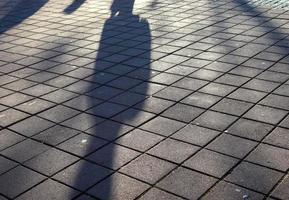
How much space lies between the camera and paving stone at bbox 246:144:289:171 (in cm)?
350

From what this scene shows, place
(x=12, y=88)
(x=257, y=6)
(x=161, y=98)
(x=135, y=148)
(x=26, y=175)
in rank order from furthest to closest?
(x=257, y=6) → (x=12, y=88) → (x=161, y=98) → (x=135, y=148) → (x=26, y=175)

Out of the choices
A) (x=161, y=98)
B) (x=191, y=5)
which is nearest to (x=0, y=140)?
(x=161, y=98)

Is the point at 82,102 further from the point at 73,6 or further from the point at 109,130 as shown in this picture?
the point at 73,6

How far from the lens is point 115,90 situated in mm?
5156

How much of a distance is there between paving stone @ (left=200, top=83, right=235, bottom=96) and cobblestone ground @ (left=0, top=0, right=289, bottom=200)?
0.08 ft

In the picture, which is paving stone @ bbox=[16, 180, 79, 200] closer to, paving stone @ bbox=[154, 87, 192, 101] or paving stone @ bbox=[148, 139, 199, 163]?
paving stone @ bbox=[148, 139, 199, 163]

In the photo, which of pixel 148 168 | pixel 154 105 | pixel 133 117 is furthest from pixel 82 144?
pixel 154 105

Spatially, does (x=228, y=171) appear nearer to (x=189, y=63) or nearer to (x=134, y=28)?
(x=189, y=63)

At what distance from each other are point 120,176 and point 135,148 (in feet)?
1.49

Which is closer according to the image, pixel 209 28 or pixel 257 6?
pixel 209 28

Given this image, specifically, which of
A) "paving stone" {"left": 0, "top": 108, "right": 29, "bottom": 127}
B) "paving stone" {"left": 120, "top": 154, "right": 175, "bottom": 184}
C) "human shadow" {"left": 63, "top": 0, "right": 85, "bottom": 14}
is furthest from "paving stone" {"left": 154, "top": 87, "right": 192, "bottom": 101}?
"human shadow" {"left": 63, "top": 0, "right": 85, "bottom": 14}

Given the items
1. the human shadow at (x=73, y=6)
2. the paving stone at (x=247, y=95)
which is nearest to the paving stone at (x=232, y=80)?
the paving stone at (x=247, y=95)

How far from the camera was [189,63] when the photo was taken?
19.0ft

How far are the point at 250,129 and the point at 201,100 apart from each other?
81cm
